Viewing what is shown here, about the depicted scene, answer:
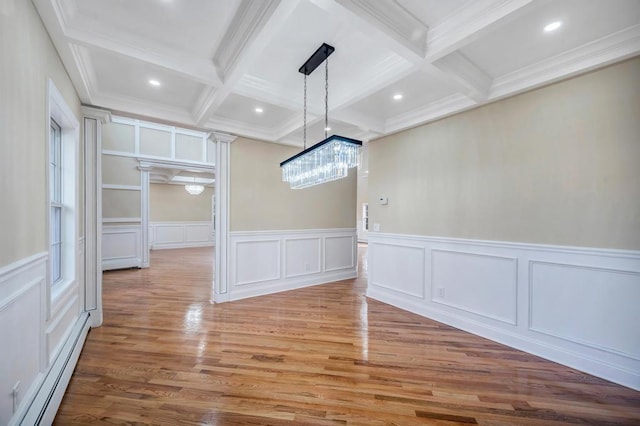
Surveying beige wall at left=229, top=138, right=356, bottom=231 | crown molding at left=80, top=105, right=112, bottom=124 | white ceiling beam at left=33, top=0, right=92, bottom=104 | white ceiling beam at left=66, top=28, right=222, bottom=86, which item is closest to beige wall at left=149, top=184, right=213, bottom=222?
beige wall at left=229, top=138, right=356, bottom=231

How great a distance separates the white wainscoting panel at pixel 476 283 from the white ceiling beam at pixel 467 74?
1737mm

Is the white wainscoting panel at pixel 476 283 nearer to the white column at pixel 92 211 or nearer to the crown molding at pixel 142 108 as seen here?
the crown molding at pixel 142 108

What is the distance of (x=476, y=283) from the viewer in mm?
3021

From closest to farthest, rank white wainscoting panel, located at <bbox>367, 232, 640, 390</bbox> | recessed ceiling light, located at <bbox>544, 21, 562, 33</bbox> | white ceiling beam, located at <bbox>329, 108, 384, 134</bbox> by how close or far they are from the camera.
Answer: recessed ceiling light, located at <bbox>544, 21, 562, 33</bbox>
white wainscoting panel, located at <bbox>367, 232, 640, 390</bbox>
white ceiling beam, located at <bbox>329, 108, 384, 134</bbox>

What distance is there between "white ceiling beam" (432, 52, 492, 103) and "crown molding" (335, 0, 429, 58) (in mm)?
290

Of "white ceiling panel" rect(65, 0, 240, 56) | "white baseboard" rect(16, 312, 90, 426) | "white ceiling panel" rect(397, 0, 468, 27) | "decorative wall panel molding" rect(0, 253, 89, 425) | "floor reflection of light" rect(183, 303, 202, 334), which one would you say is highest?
"white ceiling panel" rect(397, 0, 468, 27)

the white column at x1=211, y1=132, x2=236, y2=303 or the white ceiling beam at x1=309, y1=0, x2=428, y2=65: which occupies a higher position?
the white ceiling beam at x1=309, y1=0, x2=428, y2=65

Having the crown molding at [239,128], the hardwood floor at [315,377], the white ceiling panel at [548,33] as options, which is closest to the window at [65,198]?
the hardwood floor at [315,377]

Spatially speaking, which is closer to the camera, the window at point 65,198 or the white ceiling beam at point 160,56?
the white ceiling beam at point 160,56

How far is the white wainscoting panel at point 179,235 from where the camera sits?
31.4 feet

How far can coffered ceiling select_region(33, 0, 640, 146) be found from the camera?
1780 mm

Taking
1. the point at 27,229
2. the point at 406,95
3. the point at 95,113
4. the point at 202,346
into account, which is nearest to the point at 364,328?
the point at 202,346

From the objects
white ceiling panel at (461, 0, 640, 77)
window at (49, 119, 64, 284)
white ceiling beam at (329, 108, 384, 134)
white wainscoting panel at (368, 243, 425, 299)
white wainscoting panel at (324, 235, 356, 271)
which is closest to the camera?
white ceiling panel at (461, 0, 640, 77)

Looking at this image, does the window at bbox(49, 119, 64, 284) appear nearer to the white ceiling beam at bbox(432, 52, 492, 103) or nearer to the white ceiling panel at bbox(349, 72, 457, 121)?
the white ceiling panel at bbox(349, 72, 457, 121)
